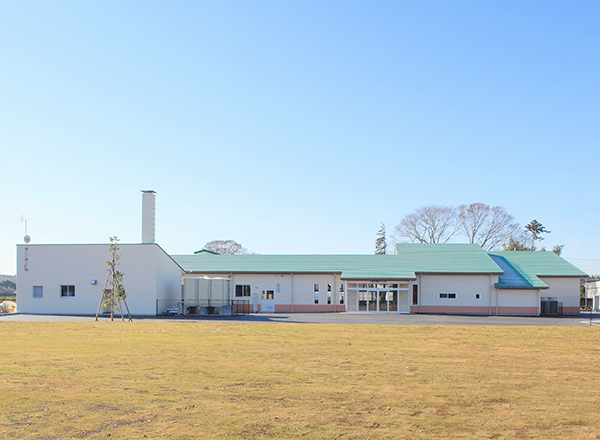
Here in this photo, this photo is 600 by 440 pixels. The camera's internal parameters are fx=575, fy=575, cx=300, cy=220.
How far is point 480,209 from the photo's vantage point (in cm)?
6294

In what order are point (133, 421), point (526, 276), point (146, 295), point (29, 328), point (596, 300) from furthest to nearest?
point (596, 300) → point (526, 276) → point (146, 295) → point (29, 328) → point (133, 421)

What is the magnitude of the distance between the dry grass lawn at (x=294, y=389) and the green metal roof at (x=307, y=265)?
2349 cm

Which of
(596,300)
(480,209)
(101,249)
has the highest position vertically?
(480,209)

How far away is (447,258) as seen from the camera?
146 feet

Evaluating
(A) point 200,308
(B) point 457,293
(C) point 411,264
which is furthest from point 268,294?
(B) point 457,293

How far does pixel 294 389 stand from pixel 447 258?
36.3m

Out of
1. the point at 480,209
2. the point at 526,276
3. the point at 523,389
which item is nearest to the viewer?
the point at 523,389

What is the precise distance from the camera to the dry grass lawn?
7551mm

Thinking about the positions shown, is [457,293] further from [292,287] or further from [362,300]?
[292,287]

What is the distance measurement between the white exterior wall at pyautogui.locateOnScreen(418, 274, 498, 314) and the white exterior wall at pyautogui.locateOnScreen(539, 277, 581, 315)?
566 centimetres

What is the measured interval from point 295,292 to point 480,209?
29.1 metres

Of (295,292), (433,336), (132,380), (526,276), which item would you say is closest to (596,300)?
(526,276)

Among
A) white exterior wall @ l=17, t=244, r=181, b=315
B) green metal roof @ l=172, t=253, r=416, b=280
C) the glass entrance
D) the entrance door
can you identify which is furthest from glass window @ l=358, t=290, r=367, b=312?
white exterior wall @ l=17, t=244, r=181, b=315

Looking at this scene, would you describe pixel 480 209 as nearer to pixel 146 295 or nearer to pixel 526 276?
pixel 526 276
